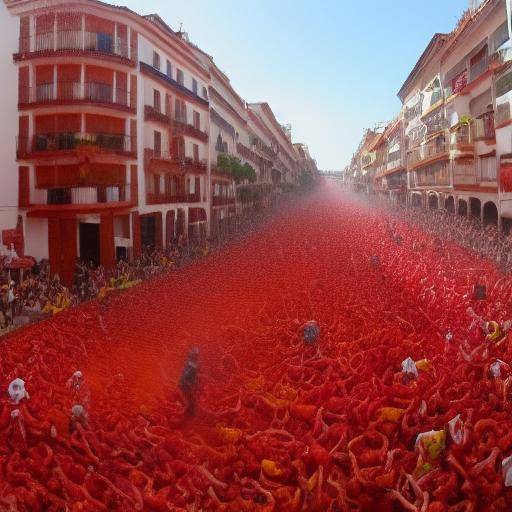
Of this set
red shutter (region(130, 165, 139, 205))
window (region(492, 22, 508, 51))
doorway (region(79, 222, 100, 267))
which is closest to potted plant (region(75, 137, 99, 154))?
doorway (region(79, 222, 100, 267))

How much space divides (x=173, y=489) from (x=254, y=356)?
204 inches

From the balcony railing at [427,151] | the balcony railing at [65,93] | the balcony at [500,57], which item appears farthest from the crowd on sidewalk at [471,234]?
the balcony railing at [65,93]

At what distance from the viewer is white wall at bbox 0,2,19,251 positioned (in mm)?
17609

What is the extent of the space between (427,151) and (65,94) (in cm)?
2719

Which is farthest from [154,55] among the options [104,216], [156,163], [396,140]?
[396,140]

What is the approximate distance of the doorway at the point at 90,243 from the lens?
65.5 ft

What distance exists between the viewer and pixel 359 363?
39.1 feet

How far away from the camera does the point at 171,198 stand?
28188 millimetres

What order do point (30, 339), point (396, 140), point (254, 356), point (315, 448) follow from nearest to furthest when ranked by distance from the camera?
point (315, 448) → point (254, 356) → point (30, 339) → point (396, 140)

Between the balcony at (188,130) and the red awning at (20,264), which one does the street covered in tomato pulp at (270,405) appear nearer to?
the red awning at (20,264)

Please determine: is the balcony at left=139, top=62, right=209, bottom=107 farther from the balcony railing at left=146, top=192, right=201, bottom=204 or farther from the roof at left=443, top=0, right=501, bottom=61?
the roof at left=443, top=0, right=501, bottom=61

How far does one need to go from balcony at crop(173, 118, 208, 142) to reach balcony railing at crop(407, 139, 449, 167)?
15.4m

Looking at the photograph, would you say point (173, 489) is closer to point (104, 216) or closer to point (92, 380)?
point (92, 380)

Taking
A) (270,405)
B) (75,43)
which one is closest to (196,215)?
(75,43)
